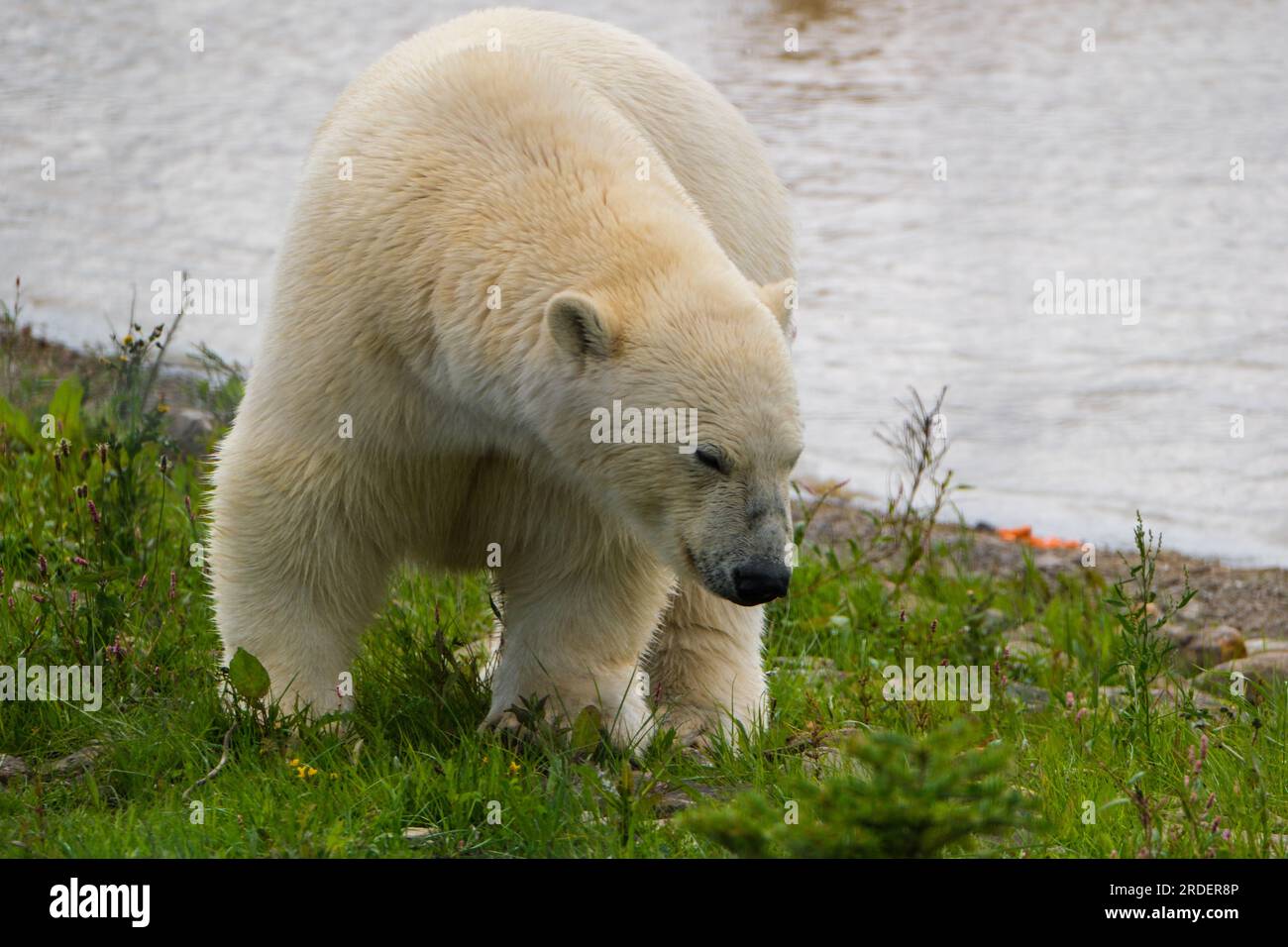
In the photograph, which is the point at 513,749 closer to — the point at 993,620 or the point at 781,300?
the point at 781,300

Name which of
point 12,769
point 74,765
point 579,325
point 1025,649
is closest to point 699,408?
point 579,325

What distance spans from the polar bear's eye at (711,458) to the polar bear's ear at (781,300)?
0.48 meters

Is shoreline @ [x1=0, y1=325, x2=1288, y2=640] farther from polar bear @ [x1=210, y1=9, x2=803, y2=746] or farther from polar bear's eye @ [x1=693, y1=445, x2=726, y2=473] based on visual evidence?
polar bear's eye @ [x1=693, y1=445, x2=726, y2=473]

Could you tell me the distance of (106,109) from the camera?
14148 mm

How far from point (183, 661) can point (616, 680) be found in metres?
1.24

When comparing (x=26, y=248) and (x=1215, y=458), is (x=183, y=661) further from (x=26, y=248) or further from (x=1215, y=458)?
(x=26, y=248)

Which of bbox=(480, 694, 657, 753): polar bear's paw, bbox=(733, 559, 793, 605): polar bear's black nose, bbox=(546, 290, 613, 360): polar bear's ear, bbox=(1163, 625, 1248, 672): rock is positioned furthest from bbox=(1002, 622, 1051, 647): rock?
bbox=(546, 290, 613, 360): polar bear's ear

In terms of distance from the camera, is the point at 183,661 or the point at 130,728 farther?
the point at 183,661

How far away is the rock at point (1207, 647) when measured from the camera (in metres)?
5.83

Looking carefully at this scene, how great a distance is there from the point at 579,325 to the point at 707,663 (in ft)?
5.27

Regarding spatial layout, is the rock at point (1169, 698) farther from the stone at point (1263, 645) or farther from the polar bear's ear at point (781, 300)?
the polar bear's ear at point (781, 300)

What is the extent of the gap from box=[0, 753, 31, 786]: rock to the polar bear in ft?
2.03
